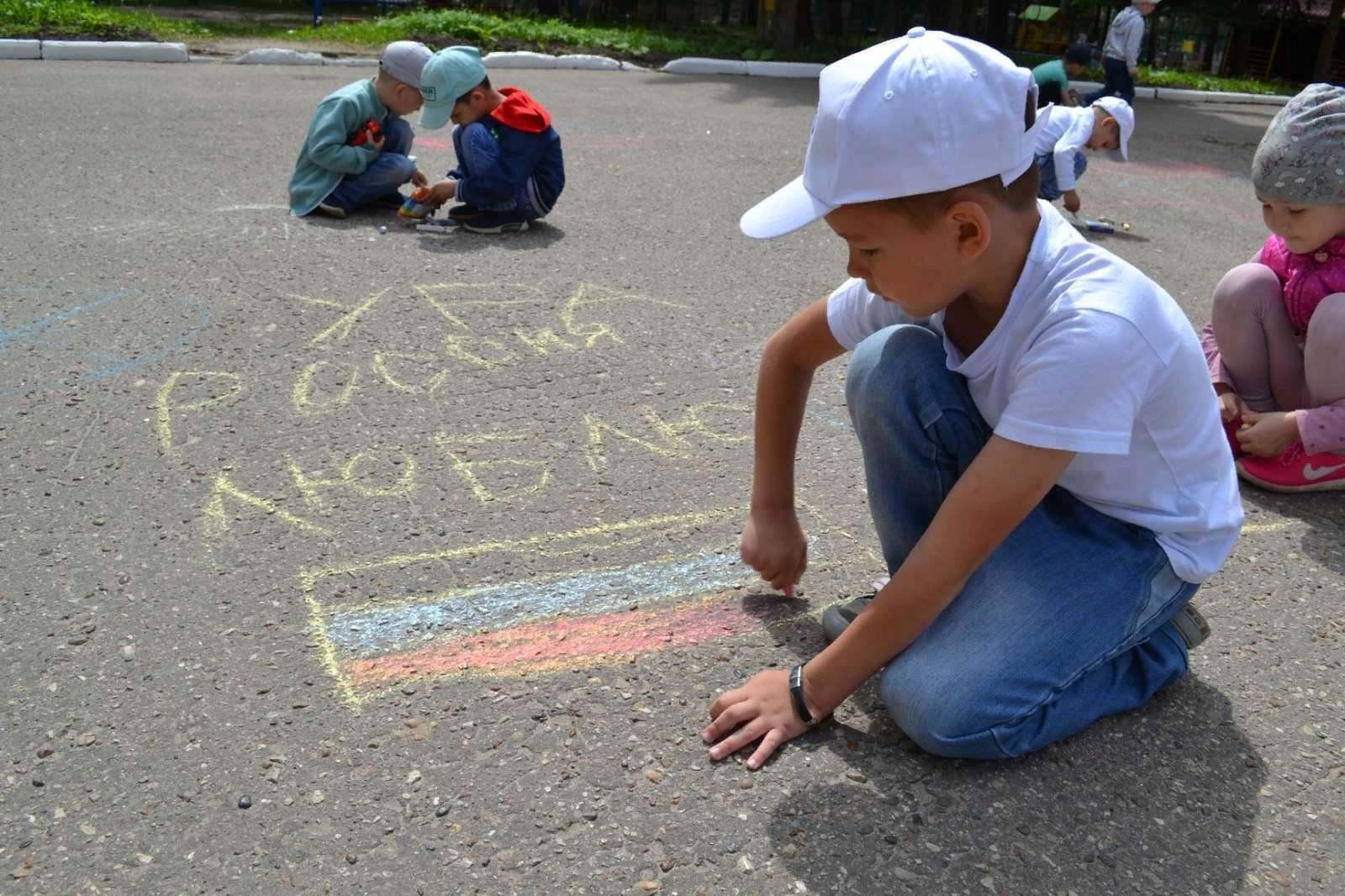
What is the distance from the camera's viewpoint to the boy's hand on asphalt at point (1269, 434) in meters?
3.08

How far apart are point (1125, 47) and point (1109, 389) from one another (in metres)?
9.29

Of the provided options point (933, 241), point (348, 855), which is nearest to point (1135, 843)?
point (933, 241)

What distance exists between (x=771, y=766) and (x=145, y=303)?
2890 millimetres

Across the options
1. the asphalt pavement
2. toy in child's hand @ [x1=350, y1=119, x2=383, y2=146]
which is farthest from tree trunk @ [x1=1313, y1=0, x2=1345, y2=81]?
toy in child's hand @ [x1=350, y1=119, x2=383, y2=146]

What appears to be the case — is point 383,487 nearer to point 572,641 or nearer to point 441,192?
point 572,641

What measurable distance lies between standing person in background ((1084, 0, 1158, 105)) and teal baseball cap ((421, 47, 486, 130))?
7.00m

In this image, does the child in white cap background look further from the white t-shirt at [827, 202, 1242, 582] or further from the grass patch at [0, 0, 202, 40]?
the grass patch at [0, 0, 202, 40]

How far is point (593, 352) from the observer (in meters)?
3.76

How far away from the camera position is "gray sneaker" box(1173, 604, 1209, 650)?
2150mm

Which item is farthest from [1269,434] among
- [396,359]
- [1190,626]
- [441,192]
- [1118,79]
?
[1118,79]

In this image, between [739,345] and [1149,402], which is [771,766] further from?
[739,345]

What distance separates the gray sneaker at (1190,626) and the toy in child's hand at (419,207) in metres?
3.77

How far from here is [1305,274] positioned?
3.11m

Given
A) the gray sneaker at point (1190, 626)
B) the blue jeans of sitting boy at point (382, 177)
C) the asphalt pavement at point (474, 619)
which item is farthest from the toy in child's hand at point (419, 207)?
the gray sneaker at point (1190, 626)
